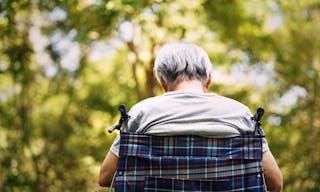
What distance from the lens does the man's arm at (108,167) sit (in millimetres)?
1824

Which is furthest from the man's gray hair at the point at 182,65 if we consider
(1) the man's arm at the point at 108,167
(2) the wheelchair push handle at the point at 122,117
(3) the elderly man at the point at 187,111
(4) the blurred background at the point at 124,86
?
(4) the blurred background at the point at 124,86

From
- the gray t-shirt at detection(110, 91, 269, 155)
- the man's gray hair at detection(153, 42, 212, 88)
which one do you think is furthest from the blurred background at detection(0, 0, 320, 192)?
the gray t-shirt at detection(110, 91, 269, 155)

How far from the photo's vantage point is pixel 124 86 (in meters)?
6.63

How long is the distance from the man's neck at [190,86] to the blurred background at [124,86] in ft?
11.3

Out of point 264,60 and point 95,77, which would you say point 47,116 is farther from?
point 264,60

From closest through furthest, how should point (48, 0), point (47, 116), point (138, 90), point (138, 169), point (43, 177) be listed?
point (138, 169), point (48, 0), point (138, 90), point (43, 177), point (47, 116)

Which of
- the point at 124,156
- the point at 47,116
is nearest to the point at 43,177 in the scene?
the point at 47,116

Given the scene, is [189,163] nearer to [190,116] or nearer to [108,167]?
[190,116]

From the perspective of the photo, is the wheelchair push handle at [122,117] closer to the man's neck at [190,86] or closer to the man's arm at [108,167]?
the man's arm at [108,167]

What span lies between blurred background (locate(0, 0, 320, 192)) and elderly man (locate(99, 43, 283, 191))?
3.43 metres

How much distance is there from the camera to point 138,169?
70.6 inches

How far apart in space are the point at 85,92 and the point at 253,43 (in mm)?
2369

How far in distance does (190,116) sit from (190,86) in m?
0.15

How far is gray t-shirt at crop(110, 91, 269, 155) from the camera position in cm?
177
